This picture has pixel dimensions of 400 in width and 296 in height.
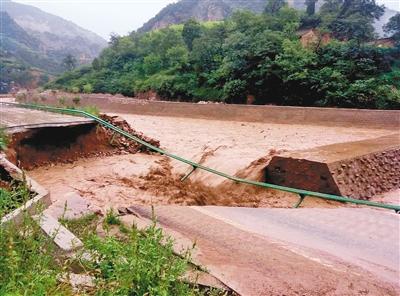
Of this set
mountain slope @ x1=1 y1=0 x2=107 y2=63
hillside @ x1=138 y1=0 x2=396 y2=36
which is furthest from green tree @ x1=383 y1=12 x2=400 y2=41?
mountain slope @ x1=1 y1=0 x2=107 y2=63

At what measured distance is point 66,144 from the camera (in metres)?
7.89

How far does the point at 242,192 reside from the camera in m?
5.55

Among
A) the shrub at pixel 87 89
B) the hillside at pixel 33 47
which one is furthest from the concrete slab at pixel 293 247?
the hillside at pixel 33 47

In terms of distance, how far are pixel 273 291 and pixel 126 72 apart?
3334cm

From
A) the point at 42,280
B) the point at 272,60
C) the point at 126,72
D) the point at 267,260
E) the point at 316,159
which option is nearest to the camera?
the point at 42,280

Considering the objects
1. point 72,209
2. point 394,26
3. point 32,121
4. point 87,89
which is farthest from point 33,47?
point 72,209

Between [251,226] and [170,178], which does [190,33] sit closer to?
[170,178]

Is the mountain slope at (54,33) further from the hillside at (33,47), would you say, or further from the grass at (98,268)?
the grass at (98,268)

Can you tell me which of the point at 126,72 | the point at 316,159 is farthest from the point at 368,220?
the point at 126,72

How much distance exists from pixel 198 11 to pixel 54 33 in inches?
2446

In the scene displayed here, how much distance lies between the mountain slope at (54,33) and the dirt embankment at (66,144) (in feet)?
267

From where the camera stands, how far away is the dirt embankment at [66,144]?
7117 mm

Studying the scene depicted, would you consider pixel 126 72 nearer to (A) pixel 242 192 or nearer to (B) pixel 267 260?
(A) pixel 242 192

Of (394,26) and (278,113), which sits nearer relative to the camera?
(278,113)
